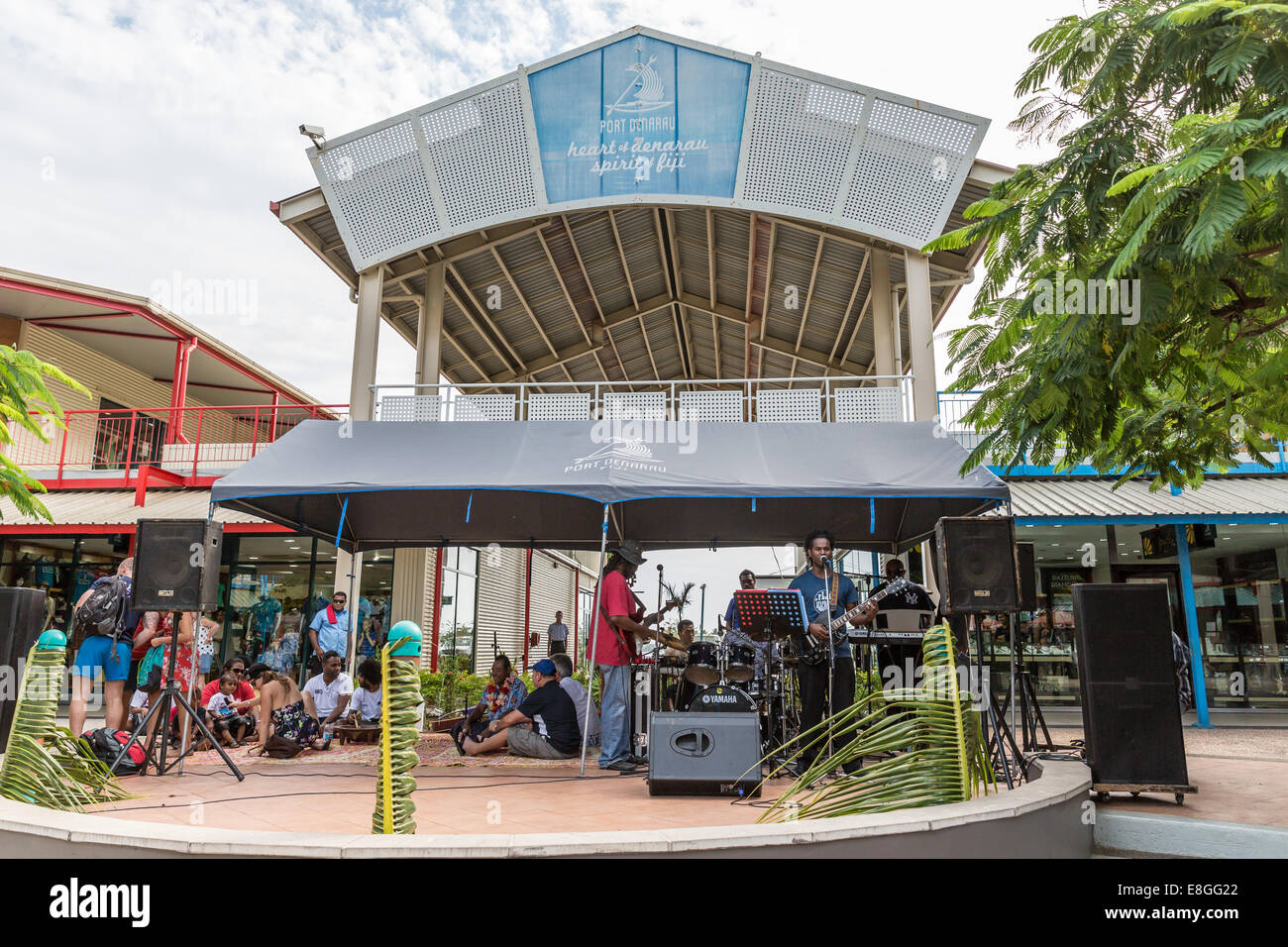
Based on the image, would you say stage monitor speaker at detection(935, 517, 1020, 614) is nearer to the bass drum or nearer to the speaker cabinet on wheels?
the speaker cabinet on wheels

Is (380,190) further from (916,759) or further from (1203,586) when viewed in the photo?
(1203,586)

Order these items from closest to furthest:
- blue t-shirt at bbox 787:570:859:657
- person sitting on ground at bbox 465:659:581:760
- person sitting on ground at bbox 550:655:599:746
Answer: blue t-shirt at bbox 787:570:859:657, person sitting on ground at bbox 465:659:581:760, person sitting on ground at bbox 550:655:599:746

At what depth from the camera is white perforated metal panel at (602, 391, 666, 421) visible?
Answer: 368 inches

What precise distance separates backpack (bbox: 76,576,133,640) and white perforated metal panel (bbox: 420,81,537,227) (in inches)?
251

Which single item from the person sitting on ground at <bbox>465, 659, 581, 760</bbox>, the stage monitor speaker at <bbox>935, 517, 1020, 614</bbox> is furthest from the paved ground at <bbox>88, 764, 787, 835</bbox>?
the stage monitor speaker at <bbox>935, 517, 1020, 614</bbox>

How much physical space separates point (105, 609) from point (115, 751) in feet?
3.62

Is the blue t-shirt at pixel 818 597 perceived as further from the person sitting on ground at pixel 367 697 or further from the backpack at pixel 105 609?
the backpack at pixel 105 609

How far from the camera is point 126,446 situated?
58.3 feet

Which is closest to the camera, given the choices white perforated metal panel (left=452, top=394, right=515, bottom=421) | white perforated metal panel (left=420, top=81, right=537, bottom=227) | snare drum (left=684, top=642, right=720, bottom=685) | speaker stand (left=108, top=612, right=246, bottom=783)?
speaker stand (left=108, top=612, right=246, bottom=783)

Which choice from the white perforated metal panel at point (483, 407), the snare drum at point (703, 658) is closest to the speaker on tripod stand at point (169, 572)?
the snare drum at point (703, 658)

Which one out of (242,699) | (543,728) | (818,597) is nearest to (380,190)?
(242,699)

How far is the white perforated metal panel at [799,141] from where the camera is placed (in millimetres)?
10477
